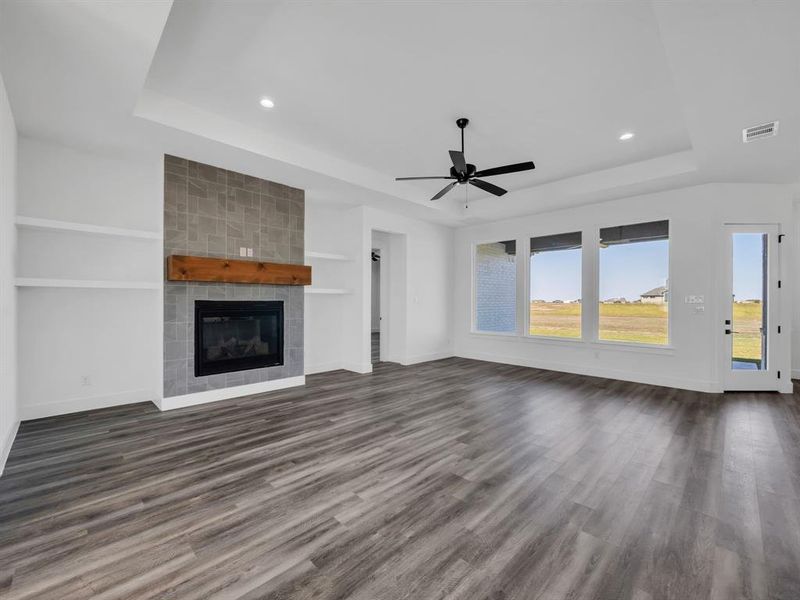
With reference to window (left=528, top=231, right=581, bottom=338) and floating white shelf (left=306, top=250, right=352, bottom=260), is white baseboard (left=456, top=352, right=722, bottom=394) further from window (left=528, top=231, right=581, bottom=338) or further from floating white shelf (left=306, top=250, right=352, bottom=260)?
floating white shelf (left=306, top=250, right=352, bottom=260)

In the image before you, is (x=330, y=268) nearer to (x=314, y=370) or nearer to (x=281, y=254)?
(x=281, y=254)

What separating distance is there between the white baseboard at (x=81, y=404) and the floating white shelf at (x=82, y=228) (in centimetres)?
188

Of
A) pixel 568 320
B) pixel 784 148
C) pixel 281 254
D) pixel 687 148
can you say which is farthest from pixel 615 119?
pixel 281 254

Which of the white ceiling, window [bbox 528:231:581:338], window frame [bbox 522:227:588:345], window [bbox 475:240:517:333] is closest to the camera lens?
the white ceiling

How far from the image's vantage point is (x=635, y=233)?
573 centimetres

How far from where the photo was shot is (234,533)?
6.52 feet

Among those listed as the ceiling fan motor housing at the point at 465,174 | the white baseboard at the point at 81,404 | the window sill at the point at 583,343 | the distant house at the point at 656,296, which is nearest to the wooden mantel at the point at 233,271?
the white baseboard at the point at 81,404

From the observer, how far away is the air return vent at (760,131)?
335 centimetres

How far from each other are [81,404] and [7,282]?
1.76 m

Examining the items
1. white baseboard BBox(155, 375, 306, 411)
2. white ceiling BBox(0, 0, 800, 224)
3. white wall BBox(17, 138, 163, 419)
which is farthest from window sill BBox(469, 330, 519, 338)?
white wall BBox(17, 138, 163, 419)

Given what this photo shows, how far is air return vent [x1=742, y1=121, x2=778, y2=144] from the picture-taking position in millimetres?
3354

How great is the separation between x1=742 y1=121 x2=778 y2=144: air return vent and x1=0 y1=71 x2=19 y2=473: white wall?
6.46 m

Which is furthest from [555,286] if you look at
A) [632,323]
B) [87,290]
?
[87,290]

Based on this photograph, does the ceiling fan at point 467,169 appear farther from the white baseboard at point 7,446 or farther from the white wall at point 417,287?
the white baseboard at point 7,446
